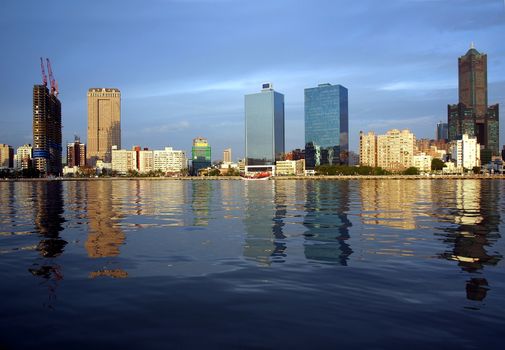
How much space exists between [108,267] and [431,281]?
1032 centimetres

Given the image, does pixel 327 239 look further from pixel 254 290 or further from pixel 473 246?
pixel 254 290

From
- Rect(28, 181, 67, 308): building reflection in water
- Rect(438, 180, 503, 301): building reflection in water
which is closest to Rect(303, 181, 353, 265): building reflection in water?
Rect(438, 180, 503, 301): building reflection in water

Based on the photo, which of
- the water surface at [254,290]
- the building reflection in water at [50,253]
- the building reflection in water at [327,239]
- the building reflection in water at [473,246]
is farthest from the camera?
the building reflection in water at [327,239]

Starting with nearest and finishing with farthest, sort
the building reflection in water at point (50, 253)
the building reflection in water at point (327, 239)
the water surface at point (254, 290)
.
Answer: the water surface at point (254, 290) < the building reflection in water at point (50, 253) < the building reflection in water at point (327, 239)

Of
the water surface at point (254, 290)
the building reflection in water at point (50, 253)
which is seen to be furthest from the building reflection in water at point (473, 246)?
the building reflection in water at point (50, 253)

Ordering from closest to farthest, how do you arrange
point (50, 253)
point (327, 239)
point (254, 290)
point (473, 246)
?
point (254, 290)
point (50, 253)
point (473, 246)
point (327, 239)

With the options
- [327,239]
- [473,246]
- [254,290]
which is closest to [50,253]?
[254,290]

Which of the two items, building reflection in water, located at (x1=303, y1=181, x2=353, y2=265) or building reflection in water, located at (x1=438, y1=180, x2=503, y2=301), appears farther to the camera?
building reflection in water, located at (x1=303, y1=181, x2=353, y2=265)

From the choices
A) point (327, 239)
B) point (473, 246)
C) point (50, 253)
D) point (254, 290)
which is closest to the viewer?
point (254, 290)

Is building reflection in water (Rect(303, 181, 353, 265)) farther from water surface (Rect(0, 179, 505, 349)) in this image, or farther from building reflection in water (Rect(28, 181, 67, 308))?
building reflection in water (Rect(28, 181, 67, 308))

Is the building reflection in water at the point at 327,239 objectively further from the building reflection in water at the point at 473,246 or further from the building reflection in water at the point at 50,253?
the building reflection in water at the point at 50,253

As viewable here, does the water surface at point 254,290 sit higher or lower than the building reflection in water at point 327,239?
higher

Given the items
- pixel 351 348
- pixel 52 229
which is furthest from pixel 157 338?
pixel 52 229

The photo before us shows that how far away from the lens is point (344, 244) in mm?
20641
